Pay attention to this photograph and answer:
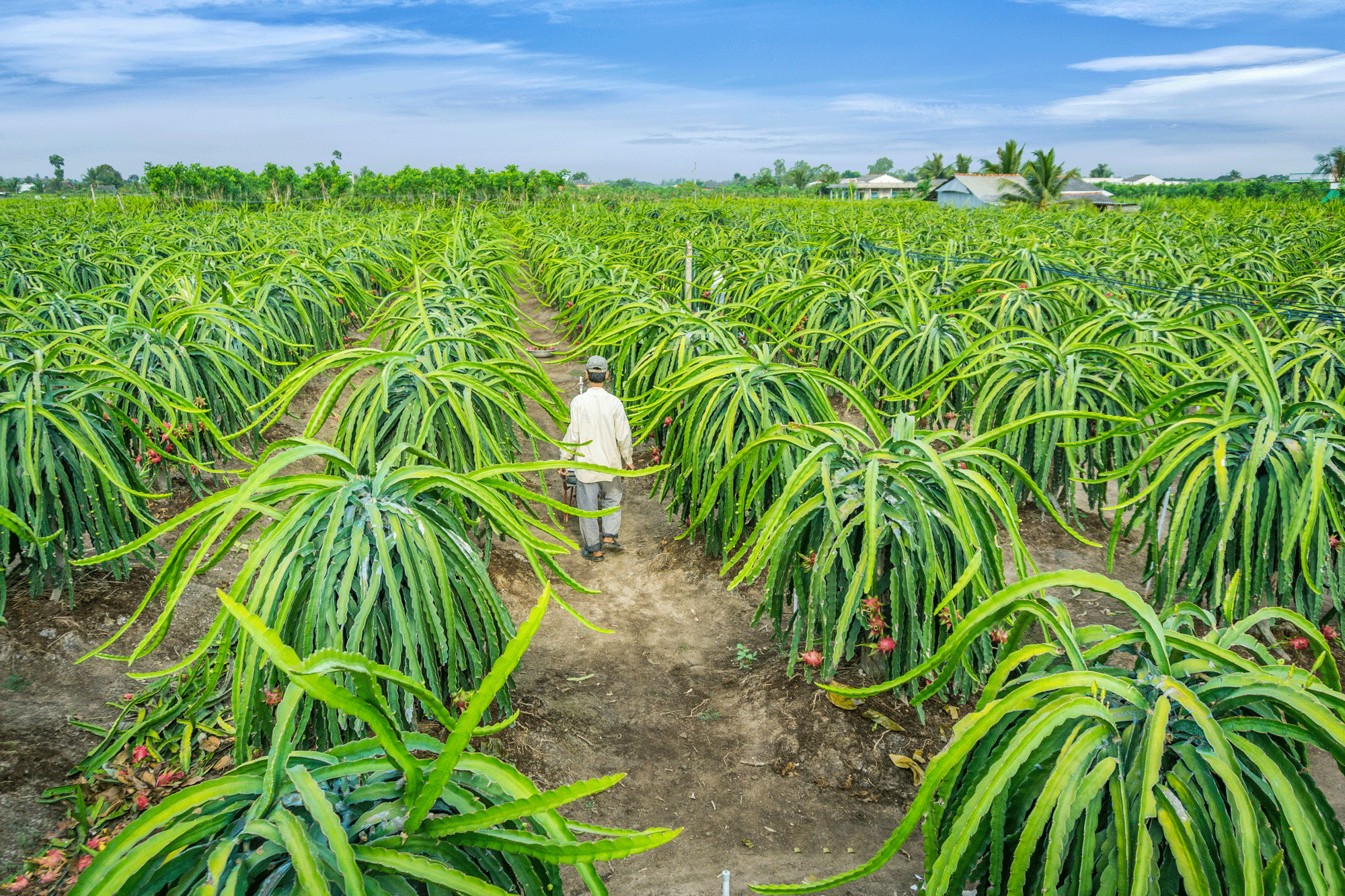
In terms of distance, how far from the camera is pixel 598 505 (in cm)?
484

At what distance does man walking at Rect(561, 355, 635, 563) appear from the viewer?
456cm

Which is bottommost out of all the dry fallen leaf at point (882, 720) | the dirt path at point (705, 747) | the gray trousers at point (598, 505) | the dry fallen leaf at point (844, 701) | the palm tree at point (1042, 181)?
the dirt path at point (705, 747)

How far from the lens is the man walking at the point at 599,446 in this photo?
4.56 meters

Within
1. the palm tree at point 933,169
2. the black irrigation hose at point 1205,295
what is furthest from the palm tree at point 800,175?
the black irrigation hose at point 1205,295

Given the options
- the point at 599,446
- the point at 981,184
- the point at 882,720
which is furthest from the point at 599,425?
the point at 981,184

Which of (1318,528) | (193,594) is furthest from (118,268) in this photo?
(1318,528)

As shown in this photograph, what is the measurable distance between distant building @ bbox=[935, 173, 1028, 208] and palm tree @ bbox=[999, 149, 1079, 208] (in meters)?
1.45

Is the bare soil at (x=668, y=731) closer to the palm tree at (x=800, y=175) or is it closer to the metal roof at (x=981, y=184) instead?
the metal roof at (x=981, y=184)

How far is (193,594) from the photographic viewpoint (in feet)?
12.0

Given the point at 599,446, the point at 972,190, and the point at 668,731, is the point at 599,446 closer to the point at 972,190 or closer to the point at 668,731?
the point at 668,731

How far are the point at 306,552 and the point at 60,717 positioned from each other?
69.2 inches

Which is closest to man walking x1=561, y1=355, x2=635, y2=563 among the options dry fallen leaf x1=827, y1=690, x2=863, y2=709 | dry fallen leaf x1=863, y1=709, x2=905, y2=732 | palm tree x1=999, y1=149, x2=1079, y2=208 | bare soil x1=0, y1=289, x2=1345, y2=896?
bare soil x1=0, y1=289, x2=1345, y2=896

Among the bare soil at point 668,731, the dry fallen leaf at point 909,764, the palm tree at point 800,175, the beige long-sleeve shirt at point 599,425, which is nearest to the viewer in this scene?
the bare soil at point 668,731

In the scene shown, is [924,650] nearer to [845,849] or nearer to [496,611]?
[845,849]
